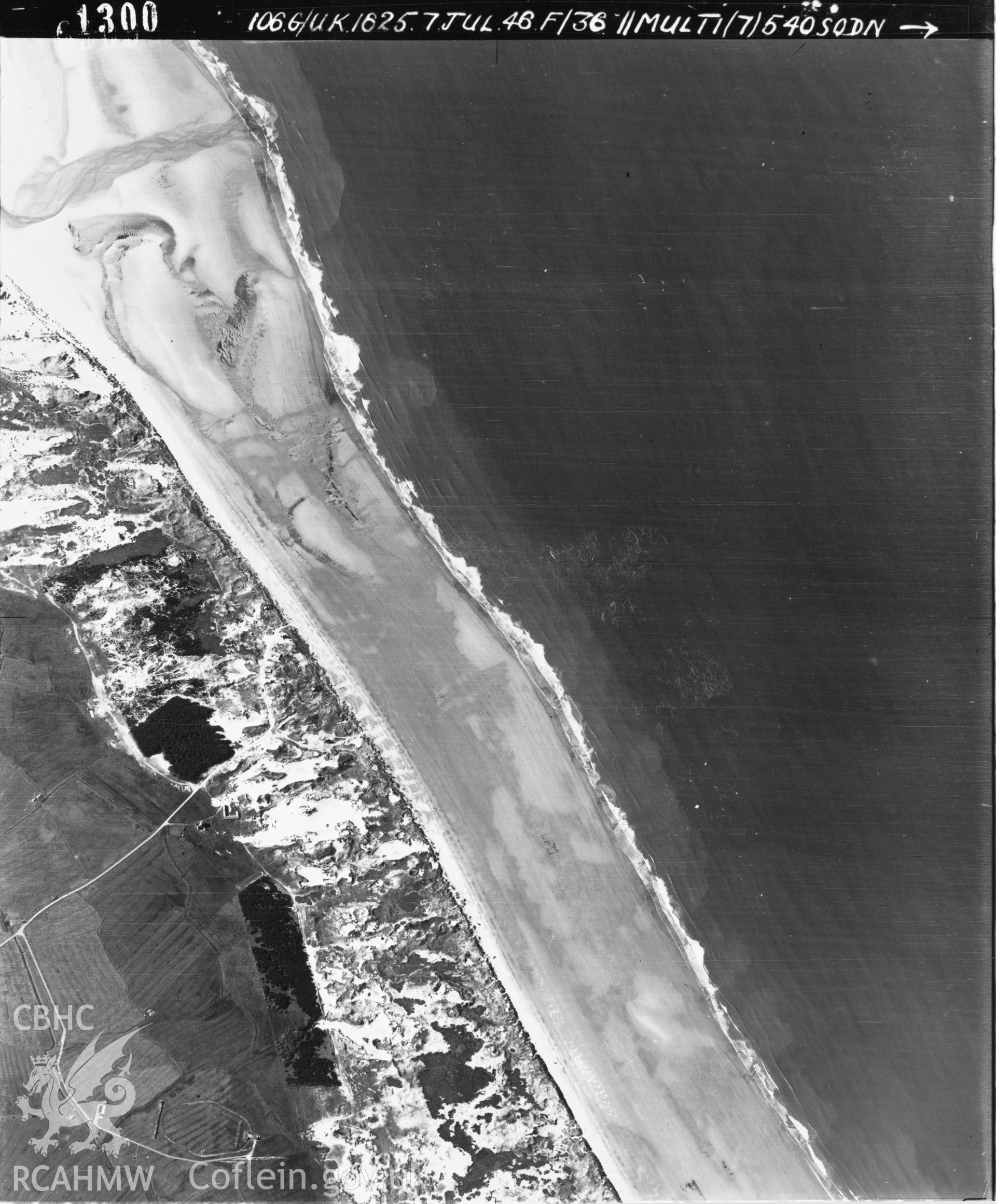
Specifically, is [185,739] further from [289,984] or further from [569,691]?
[569,691]

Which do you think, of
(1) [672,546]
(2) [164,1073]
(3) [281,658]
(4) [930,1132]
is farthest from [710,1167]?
(3) [281,658]

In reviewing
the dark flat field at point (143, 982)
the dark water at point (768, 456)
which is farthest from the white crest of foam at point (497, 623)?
the dark flat field at point (143, 982)

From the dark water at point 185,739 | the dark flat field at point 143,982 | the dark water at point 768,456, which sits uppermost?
the dark water at point 768,456

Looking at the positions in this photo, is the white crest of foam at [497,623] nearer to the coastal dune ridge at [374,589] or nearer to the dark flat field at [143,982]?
the coastal dune ridge at [374,589]

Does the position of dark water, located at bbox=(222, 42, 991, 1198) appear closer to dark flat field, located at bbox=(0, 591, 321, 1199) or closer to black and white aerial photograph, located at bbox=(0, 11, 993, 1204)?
black and white aerial photograph, located at bbox=(0, 11, 993, 1204)

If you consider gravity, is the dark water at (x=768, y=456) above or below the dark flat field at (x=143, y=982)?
above
